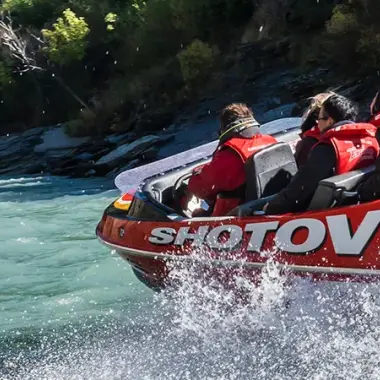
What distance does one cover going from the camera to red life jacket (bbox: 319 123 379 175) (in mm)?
4312

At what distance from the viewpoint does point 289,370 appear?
4.22 metres

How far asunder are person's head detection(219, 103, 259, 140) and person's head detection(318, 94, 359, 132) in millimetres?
599

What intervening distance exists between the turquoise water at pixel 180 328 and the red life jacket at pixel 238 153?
547 mm

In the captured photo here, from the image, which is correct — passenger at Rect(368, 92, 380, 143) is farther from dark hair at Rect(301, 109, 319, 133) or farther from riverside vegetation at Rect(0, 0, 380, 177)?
riverside vegetation at Rect(0, 0, 380, 177)

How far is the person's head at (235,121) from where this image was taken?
4.98 meters

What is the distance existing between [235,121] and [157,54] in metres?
20.0

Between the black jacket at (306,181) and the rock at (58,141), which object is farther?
the rock at (58,141)

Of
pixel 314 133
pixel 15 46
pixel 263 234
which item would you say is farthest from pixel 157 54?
pixel 263 234

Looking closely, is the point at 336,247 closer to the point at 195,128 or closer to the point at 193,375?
the point at 193,375

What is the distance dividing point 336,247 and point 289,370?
76 centimetres

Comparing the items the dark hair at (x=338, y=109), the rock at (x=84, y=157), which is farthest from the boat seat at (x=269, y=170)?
the rock at (x=84, y=157)

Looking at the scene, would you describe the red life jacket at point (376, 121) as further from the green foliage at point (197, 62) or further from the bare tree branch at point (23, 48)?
the bare tree branch at point (23, 48)

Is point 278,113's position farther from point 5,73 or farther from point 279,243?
point 5,73

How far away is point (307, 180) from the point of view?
4430mm
